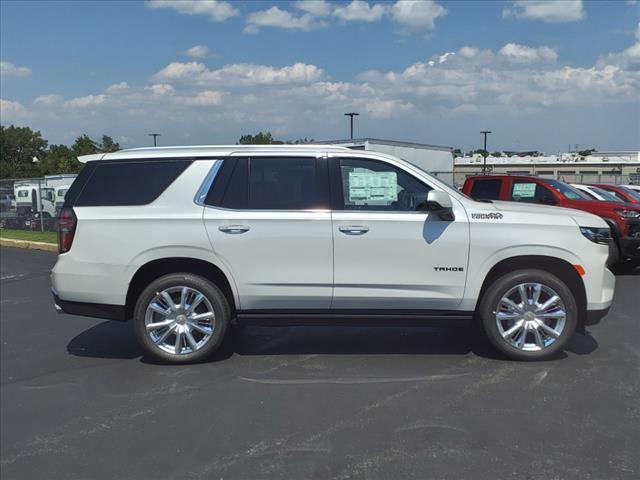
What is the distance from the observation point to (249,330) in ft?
20.9

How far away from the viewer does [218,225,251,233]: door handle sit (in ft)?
16.4

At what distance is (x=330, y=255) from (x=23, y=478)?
2.74 metres

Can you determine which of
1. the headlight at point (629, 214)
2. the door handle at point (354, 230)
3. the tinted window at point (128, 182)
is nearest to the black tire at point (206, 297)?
the tinted window at point (128, 182)

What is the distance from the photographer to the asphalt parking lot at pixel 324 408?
11.3 ft

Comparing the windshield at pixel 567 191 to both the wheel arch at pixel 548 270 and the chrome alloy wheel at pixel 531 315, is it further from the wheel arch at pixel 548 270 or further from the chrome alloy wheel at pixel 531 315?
the chrome alloy wheel at pixel 531 315

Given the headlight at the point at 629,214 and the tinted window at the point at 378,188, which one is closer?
the tinted window at the point at 378,188

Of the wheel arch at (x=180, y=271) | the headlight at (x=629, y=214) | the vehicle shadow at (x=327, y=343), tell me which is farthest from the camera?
the headlight at (x=629, y=214)

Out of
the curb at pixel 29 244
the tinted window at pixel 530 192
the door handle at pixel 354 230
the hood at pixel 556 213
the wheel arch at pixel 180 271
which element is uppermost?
the tinted window at pixel 530 192

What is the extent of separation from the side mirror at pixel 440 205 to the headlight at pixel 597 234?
1183 millimetres

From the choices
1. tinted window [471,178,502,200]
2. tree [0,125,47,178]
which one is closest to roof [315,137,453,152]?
tinted window [471,178,502,200]

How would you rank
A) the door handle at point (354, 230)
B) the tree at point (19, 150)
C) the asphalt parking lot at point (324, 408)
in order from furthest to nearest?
the tree at point (19, 150) → the door handle at point (354, 230) → the asphalt parking lot at point (324, 408)

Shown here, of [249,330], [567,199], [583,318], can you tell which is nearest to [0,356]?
[249,330]

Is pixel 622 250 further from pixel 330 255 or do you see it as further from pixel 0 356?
pixel 0 356

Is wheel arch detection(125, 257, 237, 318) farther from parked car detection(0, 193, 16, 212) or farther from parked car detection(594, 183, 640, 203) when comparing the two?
parked car detection(0, 193, 16, 212)
